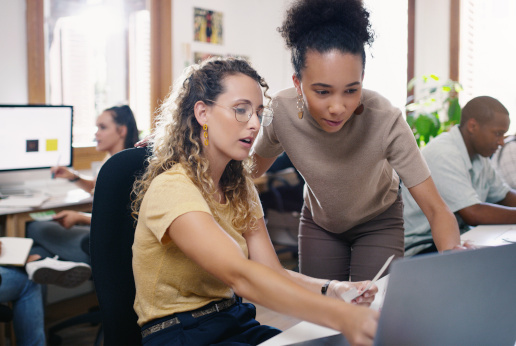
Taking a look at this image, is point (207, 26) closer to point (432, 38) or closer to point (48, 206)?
point (432, 38)

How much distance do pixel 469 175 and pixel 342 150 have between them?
958 mm

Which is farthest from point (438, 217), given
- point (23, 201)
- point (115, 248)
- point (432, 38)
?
point (432, 38)

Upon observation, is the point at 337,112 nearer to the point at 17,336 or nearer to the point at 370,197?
the point at 370,197

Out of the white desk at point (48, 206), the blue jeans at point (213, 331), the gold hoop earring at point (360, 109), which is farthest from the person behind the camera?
the white desk at point (48, 206)

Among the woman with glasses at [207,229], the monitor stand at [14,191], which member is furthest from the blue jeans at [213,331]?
the monitor stand at [14,191]

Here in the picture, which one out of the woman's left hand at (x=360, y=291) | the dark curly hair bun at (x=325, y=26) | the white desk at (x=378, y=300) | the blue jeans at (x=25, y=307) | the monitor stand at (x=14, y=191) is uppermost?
the dark curly hair bun at (x=325, y=26)

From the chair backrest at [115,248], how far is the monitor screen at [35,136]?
6.36 ft

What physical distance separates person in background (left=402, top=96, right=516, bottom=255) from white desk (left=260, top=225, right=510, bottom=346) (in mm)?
88

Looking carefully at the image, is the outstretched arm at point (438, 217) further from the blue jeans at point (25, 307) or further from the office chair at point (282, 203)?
the office chair at point (282, 203)

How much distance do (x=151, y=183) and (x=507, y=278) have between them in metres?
0.70

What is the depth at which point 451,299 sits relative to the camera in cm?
67

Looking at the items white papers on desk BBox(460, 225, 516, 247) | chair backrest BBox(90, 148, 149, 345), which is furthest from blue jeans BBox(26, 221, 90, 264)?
white papers on desk BBox(460, 225, 516, 247)

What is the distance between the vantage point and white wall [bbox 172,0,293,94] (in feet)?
13.6

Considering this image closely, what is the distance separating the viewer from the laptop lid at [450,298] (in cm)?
63
